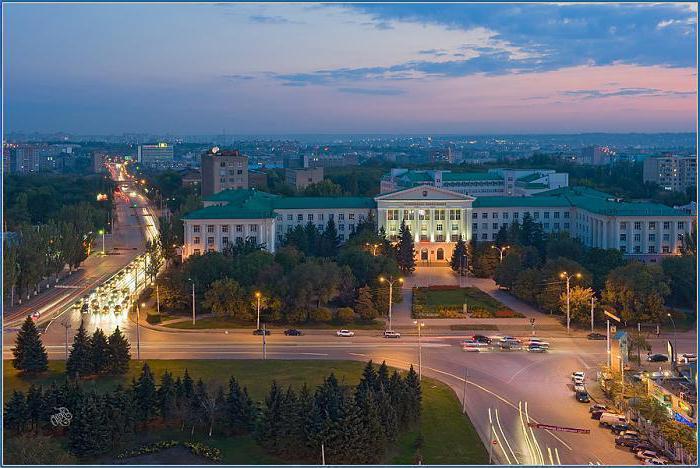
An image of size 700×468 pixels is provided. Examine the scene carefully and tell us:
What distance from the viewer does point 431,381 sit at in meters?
16.1

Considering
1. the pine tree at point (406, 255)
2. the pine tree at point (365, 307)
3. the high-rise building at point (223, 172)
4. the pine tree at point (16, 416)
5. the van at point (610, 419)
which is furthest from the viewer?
the high-rise building at point (223, 172)

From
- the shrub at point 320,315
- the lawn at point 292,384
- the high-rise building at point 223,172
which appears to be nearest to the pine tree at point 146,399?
the lawn at point 292,384

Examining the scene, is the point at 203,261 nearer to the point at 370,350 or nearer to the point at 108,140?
the point at 370,350

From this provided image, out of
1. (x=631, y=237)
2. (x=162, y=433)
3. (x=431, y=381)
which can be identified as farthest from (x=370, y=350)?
(x=631, y=237)

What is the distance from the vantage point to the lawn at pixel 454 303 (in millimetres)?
22281

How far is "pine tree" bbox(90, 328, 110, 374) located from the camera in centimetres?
1630

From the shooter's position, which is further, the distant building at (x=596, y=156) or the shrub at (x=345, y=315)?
the distant building at (x=596, y=156)

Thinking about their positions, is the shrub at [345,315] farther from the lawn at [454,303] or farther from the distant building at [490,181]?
the distant building at [490,181]

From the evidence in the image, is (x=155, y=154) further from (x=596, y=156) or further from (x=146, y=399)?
(x=146, y=399)

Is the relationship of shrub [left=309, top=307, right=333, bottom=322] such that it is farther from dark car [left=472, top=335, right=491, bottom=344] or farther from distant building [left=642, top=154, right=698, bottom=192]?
distant building [left=642, top=154, right=698, bottom=192]

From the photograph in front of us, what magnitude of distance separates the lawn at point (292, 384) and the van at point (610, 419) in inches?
86.2

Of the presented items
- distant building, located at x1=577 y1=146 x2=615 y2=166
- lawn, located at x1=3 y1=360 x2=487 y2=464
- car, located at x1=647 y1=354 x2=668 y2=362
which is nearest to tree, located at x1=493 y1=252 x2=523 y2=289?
car, located at x1=647 y1=354 x2=668 y2=362

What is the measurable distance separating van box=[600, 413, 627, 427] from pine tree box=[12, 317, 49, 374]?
10386 millimetres

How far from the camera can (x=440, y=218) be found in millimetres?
34219
